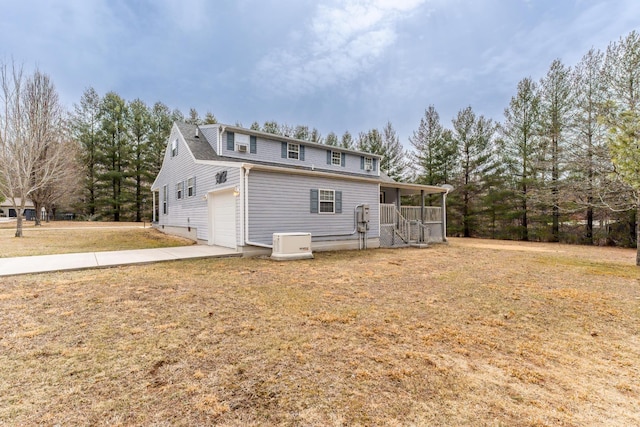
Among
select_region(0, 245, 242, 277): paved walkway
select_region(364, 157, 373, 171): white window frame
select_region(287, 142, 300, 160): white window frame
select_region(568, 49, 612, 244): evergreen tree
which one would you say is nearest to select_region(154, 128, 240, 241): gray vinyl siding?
select_region(0, 245, 242, 277): paved walkway

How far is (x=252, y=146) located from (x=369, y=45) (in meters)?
9.12

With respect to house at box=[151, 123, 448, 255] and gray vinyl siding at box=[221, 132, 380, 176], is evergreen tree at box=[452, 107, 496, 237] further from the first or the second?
gray vinyl siding at box=[221, 132, 380, 176]

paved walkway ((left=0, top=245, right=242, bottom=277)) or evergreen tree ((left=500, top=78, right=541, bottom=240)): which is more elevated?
evergreen tree ((left=500, top=78, right=541, bottom=240))

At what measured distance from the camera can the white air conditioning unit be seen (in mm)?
8502

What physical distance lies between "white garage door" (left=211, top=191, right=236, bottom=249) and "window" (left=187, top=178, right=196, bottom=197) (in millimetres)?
2066

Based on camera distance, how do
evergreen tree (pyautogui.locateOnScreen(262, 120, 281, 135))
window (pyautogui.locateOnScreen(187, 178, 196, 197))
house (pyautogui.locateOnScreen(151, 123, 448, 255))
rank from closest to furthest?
house (pyautogui.locateOnScreen(151, 123, 448, 255)), window (pyautogui.locateOnScreen(187, 178, 196, 197)), evergreen tree (pyautogui.locateOnScreen(262, 120, 281, 135))

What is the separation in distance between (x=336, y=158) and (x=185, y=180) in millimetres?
8074

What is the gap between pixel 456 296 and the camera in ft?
16.3

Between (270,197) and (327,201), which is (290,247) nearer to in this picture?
(270,197)

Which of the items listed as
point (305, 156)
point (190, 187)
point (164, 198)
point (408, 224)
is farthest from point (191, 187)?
point (408, 224)

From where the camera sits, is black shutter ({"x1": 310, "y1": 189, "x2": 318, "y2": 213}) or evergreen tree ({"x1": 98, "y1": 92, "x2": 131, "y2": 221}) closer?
black shutter ({"x1": 310, "y1": 189, "x2": 318, "y2": 213})

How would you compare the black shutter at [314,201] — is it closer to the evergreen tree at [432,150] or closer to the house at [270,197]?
the house at [270,197]

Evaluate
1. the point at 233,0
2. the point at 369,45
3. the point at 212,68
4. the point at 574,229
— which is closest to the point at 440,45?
the point at 369,45

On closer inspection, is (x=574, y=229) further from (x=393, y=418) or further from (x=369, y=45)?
(x=393, y=418)
